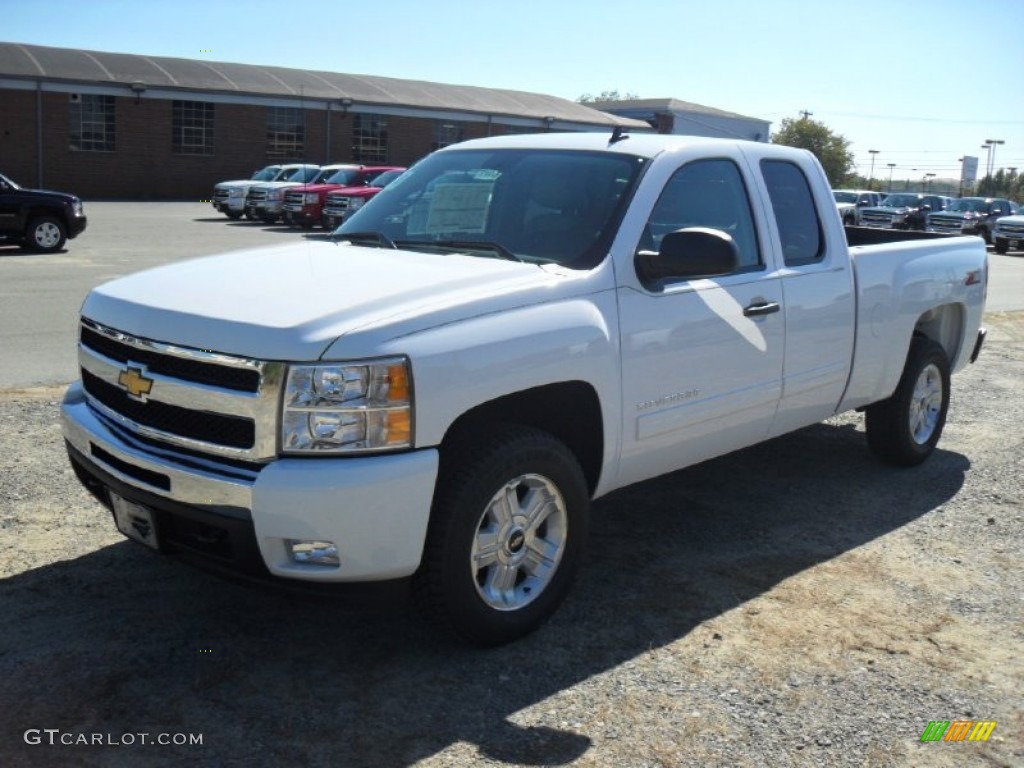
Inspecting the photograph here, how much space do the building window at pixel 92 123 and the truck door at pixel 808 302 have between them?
3816 cm

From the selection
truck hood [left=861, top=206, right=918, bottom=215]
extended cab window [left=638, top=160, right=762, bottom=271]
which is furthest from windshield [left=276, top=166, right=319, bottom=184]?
extended cab window [left=638, top=160, right=762, bottom=271]

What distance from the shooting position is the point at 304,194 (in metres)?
28.2

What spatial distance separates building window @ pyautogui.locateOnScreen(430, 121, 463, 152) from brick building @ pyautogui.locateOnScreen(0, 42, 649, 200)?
5 centimetres

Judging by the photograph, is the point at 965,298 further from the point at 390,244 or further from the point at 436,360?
the point at 436,360

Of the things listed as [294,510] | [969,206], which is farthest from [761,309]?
[969,206]

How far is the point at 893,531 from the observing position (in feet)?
18.4

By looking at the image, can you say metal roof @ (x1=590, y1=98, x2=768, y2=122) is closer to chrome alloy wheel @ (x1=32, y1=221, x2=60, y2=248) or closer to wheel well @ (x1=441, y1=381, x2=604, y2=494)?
chrome alloy wheel @ (x1=32, y1=221, x2=60, y2=248)

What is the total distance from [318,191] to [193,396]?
25386 mm

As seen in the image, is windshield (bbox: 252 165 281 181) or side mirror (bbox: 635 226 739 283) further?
windshield (bbox: 252 165 281 181)

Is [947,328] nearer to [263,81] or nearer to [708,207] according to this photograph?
[708,207]

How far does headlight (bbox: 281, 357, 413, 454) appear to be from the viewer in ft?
11.4

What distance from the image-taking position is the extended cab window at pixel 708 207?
4.71m

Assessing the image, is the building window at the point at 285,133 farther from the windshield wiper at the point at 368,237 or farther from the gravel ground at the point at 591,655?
Answer: the windshield wiper at the point at 368,237

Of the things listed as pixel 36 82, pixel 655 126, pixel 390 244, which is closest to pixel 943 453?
pixel 390 244
